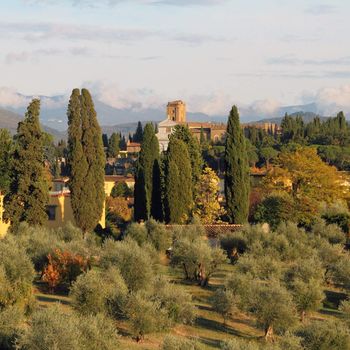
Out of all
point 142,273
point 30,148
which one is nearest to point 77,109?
point 30,148

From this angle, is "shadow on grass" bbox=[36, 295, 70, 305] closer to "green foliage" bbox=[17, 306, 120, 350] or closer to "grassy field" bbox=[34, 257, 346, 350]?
"grassy field" bbox=[34, 257, 346, 350]

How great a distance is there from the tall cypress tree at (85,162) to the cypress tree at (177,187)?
399 centimetres

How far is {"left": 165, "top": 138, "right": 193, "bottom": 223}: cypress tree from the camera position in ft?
135

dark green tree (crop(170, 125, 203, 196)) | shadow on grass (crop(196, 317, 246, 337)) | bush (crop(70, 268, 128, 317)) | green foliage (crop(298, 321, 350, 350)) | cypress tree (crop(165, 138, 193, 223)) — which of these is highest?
dark green tree (crop(170, 125, 203, 196))

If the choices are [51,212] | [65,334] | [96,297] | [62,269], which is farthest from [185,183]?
[65,334]

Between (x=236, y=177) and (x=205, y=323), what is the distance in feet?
68.4

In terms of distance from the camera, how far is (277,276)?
2555cm

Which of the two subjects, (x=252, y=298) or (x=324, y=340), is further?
(x=252, y=298)

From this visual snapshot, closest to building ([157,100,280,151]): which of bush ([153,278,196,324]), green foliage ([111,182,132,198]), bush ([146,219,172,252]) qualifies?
green foliage ([111,182,132,198])

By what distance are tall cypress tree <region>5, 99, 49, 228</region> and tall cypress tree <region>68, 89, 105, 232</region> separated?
2.47m

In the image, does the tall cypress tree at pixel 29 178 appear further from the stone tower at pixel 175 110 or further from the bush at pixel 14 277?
the stone tower at pixel 175 110

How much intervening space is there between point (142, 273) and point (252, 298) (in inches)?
180

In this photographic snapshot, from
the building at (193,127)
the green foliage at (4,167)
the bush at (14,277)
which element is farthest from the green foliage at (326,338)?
the building at (193,127)

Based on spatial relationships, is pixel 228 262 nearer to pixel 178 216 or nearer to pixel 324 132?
pixel 178 216
